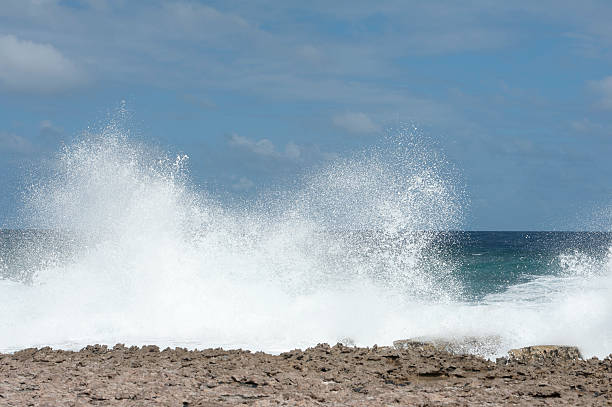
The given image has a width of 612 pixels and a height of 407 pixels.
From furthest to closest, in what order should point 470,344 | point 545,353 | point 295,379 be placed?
point 470,344
point 545,353
point 295,379

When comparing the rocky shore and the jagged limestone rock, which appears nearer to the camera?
the rocky shore

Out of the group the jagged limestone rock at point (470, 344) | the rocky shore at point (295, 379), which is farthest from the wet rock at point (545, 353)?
the jagged limestone rock at point (470, 344)

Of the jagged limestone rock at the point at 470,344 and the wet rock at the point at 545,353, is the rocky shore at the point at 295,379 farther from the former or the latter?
the jagged limestone rock at the point at 470,344

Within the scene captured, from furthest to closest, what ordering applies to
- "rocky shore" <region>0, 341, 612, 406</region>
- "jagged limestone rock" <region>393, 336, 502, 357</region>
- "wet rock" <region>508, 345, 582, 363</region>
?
"jagged limestone rock" <region>393, 336, 502, 357</region> < "wet rock" <region>508, 345, 582, 363</region> < "rocky shore" <region>0, 341, 612, 406</region>

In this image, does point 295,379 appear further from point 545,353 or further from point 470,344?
point 470,344

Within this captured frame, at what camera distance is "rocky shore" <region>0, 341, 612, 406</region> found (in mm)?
5695

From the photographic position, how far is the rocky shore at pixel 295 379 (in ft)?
18.7

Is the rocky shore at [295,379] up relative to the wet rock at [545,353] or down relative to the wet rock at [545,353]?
down

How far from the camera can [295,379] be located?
6.30 metres

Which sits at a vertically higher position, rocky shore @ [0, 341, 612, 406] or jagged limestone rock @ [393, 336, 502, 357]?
jagged limestone rock @ [393, 336, 502, 357]

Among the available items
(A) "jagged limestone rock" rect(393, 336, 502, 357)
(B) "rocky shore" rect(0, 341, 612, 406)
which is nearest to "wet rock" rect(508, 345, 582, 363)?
(B) "rocky shore" rect(0, 341, 612, 406)

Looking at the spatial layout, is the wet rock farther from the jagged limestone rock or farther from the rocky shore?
the jagged limestone rock

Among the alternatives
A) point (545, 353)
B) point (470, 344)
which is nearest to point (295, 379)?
point (545, 353)

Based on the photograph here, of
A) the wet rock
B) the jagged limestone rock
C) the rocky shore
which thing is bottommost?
the rocky shore
